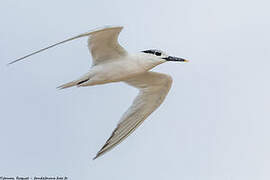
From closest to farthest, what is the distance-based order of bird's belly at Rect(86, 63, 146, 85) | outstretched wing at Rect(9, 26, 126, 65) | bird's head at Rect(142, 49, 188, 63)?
outstretched wing at Rect(9, 26, 126, 65), bird's belly at Rect(86, 63, 146, 85), bird's head at Rect(142, 49, 188, 63)

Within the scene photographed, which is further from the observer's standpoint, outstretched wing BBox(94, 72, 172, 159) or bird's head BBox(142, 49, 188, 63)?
outstretched wing BBox(94, 72, 172, 159)

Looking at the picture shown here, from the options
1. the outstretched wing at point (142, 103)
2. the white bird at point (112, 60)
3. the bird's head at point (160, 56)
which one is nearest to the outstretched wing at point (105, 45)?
the white bird at point (112, 60)

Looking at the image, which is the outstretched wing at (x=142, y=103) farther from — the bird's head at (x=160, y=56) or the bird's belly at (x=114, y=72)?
the bird's belly at (x=114, y=72)

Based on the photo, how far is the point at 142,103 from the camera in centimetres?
1578

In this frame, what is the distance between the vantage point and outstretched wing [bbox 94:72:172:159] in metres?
15.2

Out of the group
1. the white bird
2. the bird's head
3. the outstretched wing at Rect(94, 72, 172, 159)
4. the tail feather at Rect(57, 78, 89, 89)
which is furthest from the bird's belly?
the outstretched wing at Rect(94, 72, 172, 159)

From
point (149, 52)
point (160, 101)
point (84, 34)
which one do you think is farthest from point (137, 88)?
point (84, 34)

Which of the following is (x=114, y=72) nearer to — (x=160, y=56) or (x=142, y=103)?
(x=160, y=56)

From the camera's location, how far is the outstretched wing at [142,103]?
15.2 meters

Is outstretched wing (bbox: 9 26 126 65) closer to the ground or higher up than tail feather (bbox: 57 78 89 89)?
higher up

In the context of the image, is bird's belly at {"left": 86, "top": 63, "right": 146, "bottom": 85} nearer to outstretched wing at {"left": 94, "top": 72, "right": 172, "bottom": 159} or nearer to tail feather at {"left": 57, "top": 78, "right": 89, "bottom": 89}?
tail feather at {"left": 57, "top": 78, "right": 89, "bottom": 89}

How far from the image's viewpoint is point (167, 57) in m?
14.0

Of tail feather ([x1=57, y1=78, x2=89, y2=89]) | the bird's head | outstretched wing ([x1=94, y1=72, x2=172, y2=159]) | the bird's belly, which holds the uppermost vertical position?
the bird's head

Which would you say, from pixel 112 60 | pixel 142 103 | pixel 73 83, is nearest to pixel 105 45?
pixel 112 60
